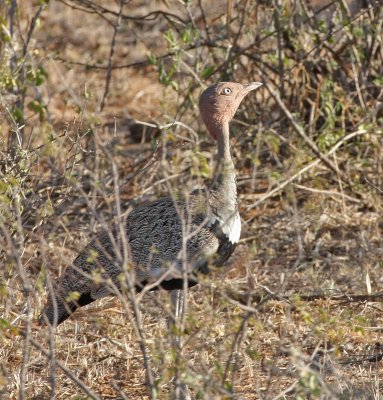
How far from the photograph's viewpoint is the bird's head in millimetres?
5531

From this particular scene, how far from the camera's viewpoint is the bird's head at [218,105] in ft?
18.1

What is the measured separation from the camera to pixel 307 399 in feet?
13.3

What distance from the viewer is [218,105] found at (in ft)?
18.1

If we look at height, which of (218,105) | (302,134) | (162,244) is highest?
(218,105)

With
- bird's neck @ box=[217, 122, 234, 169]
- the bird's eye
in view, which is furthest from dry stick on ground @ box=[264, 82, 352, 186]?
bird's neck @ box=[217, 122, 234, 169]

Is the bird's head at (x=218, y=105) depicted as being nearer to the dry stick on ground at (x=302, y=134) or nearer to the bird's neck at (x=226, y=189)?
the bird's neck at (x=226, y=189)

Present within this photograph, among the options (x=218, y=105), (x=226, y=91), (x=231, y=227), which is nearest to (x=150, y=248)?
(x=231, y=227)

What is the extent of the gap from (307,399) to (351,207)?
3.07m

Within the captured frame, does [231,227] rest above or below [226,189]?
below

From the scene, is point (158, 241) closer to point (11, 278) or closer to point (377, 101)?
point (11, 278)

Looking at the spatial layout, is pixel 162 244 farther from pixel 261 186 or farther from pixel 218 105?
pixel 261 186

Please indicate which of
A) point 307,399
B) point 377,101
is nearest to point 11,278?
point 307,399

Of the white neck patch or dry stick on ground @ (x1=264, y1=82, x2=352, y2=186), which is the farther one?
dry stick on ground @ (x1=264, y1=82, x2=352, y2=186)

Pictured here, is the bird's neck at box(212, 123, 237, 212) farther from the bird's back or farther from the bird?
the bird's back
